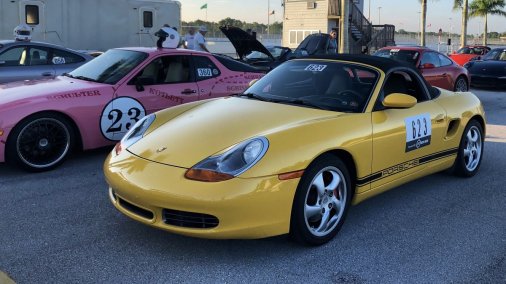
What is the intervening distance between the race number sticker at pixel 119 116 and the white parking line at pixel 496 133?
5.15 m

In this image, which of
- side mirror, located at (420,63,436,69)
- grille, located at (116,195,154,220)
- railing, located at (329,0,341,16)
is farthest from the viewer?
railing, located at (329,0,341,16)

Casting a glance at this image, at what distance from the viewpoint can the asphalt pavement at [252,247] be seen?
3.24 metres

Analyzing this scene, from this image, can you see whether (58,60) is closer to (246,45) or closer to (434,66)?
(246,45)

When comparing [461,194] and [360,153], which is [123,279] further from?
[461,194]

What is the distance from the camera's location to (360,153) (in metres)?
3.91

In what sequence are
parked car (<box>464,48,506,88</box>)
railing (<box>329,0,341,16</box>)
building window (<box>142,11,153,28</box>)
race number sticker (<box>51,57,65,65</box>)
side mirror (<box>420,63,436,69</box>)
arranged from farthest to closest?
1. railing (<box>329,0,341,16</box>)
2. building window (<box>142,11,153,28</box>)
3. parked car (<box>464,48,506,88</box>)
4. side mirror (<box>420,63,436,69</box>)
5. race number sticker (<box>51,57,65,65</box>)

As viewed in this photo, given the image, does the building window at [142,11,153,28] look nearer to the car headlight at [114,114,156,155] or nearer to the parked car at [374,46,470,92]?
the parked car at [374,46,470,92]

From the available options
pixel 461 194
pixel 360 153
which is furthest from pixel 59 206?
pixel 461 194

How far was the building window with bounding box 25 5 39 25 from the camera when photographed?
50.1 feet

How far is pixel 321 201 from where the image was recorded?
12.0 feet

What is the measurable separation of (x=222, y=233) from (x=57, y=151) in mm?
3119

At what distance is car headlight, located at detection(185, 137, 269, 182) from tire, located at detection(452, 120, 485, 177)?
2783 mm

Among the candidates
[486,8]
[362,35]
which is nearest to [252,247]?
[362,35]

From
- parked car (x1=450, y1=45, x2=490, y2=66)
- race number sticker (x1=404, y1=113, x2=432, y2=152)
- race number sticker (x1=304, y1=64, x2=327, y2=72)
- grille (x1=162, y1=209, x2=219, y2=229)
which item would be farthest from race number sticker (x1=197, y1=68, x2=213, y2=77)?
parked car (x1=450, y1=45, x2=490, y2=66)
